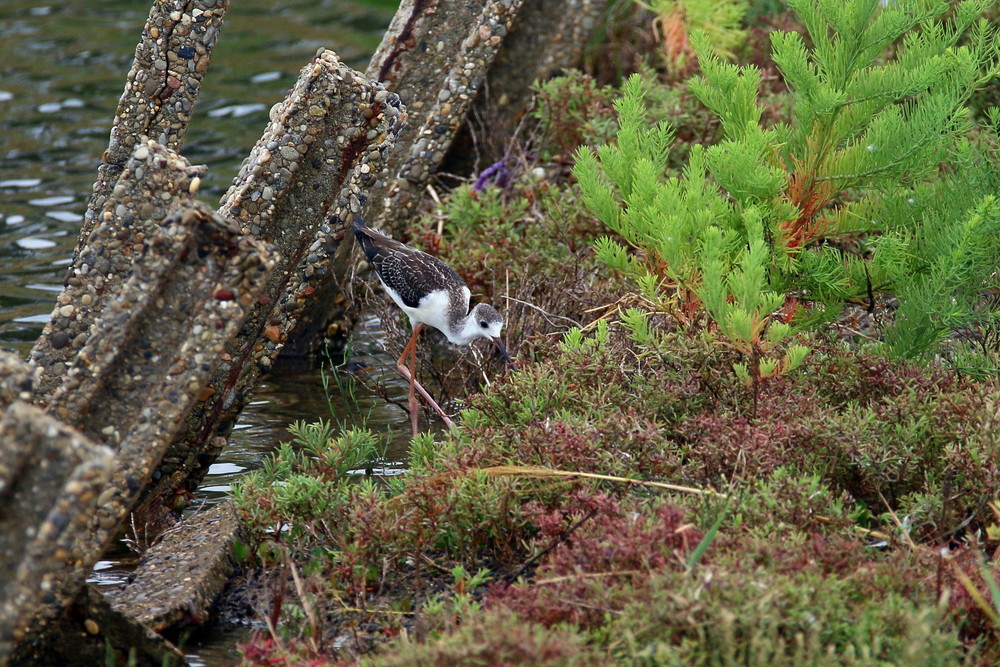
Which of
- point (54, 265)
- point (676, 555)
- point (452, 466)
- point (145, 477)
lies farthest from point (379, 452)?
point (54, 265)

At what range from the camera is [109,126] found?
11.5 meters

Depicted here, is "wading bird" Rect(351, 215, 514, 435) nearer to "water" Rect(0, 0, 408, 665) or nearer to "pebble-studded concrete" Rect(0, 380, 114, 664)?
"water" Rect(0, 0, 408, 665)

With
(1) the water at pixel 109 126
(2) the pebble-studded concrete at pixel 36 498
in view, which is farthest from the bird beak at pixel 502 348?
(2) the pebble-studded concrete at pixel 36 498

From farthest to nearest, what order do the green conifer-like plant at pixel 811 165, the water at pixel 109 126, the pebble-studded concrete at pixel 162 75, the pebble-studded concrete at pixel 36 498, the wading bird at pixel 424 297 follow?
the water at pixel 109 126, the wading bird at pixel 424 297, the pebble-studded concrete at pixel 162 75, the green conifer-like plant at pixel 811 165, the pebble-studded concrete at pixel 36 498

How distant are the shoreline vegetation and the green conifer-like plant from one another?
0.02m

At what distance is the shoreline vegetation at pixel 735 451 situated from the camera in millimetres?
3832

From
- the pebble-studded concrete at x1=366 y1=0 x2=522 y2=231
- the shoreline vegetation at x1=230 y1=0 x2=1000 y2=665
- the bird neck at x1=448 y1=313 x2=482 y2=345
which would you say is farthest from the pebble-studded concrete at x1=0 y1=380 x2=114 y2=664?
the pebble-studded concrete at x1=366 y1=0 x2=522 y2=231

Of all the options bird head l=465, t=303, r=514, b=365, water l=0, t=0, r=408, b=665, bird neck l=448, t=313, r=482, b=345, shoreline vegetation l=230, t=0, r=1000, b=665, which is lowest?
water l=0, t=0, r=408, b=665

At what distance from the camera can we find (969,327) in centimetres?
580

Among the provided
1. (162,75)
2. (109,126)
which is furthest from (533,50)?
(109,126)

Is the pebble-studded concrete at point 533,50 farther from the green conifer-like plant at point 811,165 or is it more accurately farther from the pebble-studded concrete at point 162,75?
the green conifer-like plant at point 811,165

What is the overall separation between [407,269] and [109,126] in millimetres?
5948

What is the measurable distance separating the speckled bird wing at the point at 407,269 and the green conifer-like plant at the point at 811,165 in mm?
1447

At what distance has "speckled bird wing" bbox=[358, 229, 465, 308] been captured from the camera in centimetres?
684
